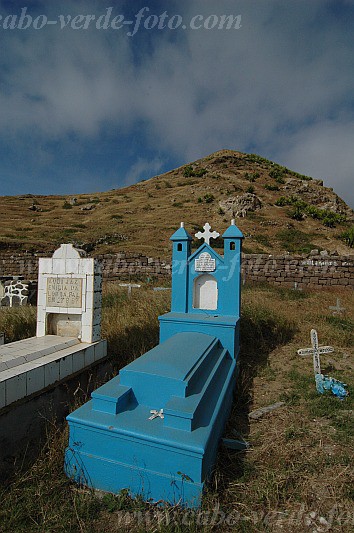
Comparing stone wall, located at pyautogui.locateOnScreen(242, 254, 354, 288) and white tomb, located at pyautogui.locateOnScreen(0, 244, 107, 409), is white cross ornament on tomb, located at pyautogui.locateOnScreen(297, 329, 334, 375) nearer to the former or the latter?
white tomb, located at pyautogui.locateOnScreen(0, 244, 107, 409)

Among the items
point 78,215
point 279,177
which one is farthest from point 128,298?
point 279,177

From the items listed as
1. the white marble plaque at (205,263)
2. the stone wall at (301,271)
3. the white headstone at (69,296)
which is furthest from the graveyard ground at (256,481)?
the stone wall at (301,271)

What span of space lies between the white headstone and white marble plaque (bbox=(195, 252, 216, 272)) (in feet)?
5.34

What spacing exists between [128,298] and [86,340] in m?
4.66

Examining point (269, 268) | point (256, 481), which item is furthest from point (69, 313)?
point (269, 268)

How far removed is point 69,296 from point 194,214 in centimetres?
3151

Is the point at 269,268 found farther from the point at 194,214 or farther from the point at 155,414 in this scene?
the point at 194,214

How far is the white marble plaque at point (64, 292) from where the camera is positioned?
4.46 metres

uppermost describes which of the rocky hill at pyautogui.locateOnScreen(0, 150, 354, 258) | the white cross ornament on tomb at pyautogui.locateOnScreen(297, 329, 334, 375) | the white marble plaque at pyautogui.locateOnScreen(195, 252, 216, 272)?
the rocky hill at pyautogui.locateOnScreen(0, 150, 354, 258)

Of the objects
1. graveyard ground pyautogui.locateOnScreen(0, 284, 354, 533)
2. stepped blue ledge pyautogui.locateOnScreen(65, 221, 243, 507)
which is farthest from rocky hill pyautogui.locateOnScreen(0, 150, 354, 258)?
stepped blue ledge pyautogui.locateOnScreen(65, 221, 243, 507)

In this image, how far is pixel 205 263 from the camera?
5.16m

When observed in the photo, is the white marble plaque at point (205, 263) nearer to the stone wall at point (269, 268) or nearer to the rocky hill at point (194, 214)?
the stone wall at point (269, 268)

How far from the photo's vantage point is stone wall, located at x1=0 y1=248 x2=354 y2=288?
14.5 m

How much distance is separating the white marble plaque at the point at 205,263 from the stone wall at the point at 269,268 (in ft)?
34.5
